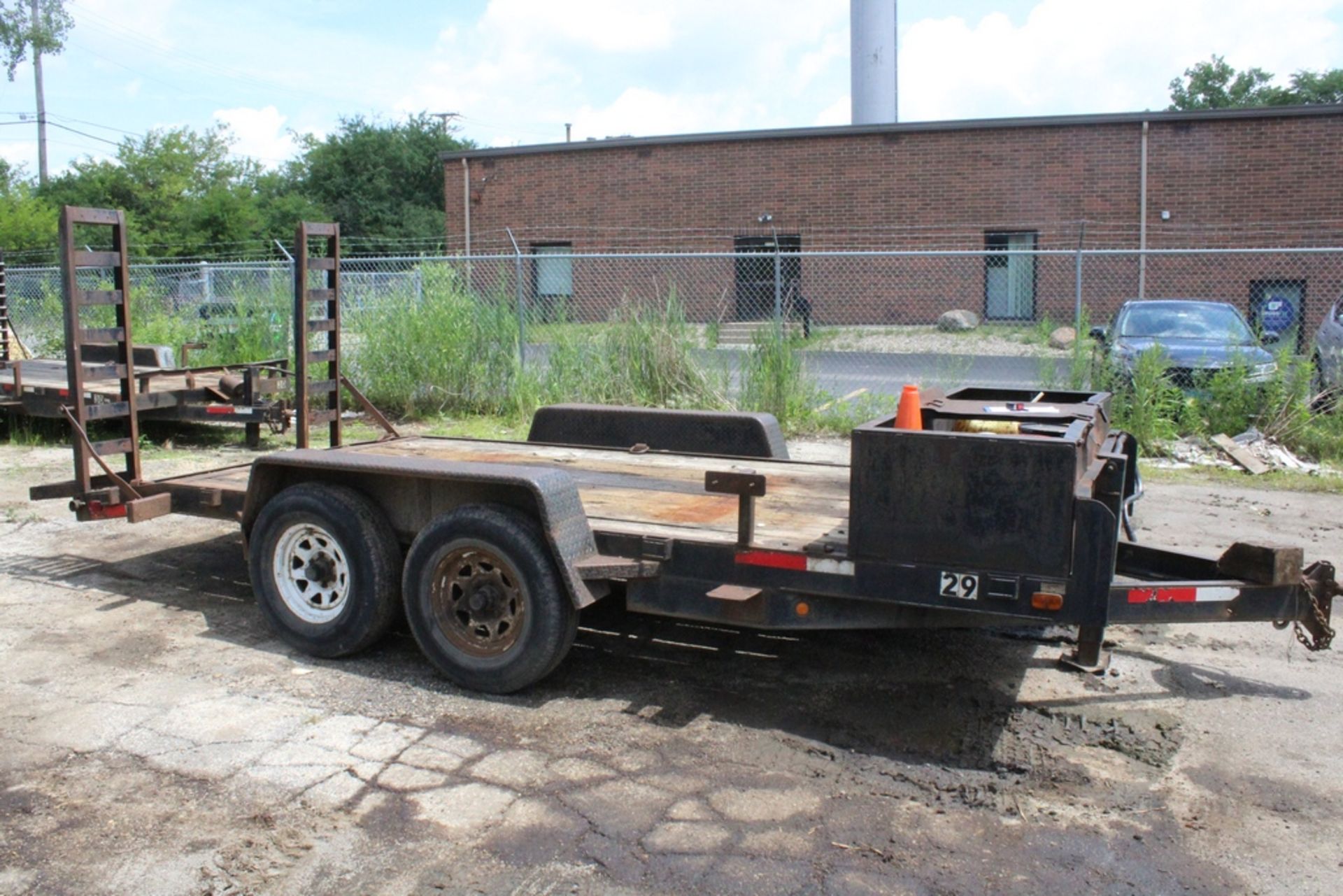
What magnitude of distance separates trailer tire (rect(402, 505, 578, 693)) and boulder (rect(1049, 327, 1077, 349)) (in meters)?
9.04

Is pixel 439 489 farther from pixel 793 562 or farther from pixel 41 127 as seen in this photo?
pixel 41 127

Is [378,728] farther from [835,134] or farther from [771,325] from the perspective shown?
[835,134]

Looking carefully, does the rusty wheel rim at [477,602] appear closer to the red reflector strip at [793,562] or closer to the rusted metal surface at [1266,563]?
the red reflector strip at [793,562]

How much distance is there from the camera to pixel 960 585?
4160 millimetres

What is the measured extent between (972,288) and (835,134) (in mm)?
5199

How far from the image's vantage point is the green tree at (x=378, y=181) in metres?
54.0

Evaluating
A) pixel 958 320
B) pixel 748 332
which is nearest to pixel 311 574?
pixel 748 332

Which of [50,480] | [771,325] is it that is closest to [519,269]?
[771,325]

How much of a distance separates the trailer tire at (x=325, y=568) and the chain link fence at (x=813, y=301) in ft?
23.8

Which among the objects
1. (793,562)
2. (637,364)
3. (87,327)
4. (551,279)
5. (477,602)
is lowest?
(477,602)

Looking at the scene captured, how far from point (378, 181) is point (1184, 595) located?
54.4 m

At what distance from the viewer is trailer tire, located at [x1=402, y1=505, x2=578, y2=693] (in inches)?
186

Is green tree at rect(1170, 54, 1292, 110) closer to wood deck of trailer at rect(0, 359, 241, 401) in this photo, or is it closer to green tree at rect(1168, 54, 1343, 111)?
green tree at rect(1168, 54, 1343, 111)

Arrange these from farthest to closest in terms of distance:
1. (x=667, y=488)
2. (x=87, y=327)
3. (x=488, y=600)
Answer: (x=87, y=327) → (x=667, y=488) → (x=488, y=600)
